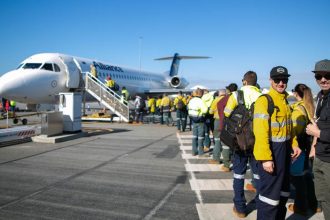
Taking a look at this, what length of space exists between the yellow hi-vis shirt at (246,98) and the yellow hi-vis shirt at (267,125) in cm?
107

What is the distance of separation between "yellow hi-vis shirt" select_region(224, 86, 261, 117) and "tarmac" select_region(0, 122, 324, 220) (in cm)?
158

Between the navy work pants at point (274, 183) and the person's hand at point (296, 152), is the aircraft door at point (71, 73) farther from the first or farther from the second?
the navy work pants at point (274, 183)

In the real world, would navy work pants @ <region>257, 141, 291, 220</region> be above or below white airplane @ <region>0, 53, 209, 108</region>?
below

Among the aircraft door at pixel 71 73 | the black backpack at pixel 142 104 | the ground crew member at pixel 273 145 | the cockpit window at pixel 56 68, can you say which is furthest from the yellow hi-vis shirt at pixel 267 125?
the aircraft door at pixel 71 73

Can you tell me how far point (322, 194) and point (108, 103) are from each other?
16031 mm

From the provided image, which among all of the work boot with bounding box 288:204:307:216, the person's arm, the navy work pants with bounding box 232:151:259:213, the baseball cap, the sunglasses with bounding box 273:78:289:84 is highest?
the baseball cap

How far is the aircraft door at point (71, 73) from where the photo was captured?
1774 cm

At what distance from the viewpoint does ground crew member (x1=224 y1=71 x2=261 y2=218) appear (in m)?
4.43

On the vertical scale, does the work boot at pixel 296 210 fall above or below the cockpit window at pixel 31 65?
below

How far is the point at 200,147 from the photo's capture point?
28.2 feet

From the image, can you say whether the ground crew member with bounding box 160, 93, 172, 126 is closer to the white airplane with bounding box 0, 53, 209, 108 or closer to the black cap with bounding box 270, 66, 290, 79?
the white airplane with bounding box 0, 53, 209, 108

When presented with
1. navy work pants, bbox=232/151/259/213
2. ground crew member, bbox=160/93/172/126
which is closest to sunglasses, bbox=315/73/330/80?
navy work pants, bbox=232/151/259/213

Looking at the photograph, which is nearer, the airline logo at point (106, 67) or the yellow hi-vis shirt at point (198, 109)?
the yellow hi-vis shirt at point (198, 109)

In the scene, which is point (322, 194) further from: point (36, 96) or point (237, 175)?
point (36, 96)
